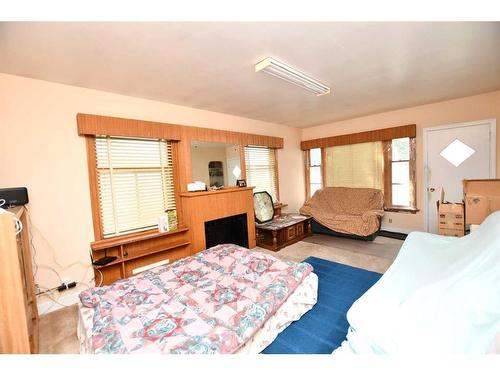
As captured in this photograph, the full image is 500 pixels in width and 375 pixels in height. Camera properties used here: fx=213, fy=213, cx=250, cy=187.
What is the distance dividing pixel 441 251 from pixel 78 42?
3404 mm

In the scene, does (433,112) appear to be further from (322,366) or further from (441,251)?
(322,366)

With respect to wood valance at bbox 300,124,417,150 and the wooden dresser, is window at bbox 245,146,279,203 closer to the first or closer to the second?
wood valance at bbox 300,124,417,150

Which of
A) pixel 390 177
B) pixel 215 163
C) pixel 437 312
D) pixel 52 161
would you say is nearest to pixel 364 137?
pixel 390 177

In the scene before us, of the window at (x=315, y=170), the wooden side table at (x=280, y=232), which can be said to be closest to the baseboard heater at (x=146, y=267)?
the wooden side table at (x=280, y=232)

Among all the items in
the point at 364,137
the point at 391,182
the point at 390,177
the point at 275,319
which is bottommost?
the point at 275,319

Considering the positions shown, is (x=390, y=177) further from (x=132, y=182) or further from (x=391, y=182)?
(x=132, y=182)

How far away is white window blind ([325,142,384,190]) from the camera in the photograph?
177 inches

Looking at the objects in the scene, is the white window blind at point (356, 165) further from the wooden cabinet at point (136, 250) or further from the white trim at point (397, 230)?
the wooden cabinet at point (136, 250)

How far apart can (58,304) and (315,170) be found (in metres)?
5.23

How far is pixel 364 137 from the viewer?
177 inches

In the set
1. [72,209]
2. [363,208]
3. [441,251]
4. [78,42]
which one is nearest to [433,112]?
[363,208]

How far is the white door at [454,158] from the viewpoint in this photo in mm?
3439

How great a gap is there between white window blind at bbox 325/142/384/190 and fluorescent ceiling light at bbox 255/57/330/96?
93.8 inches

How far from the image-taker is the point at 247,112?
3820 millimetres
